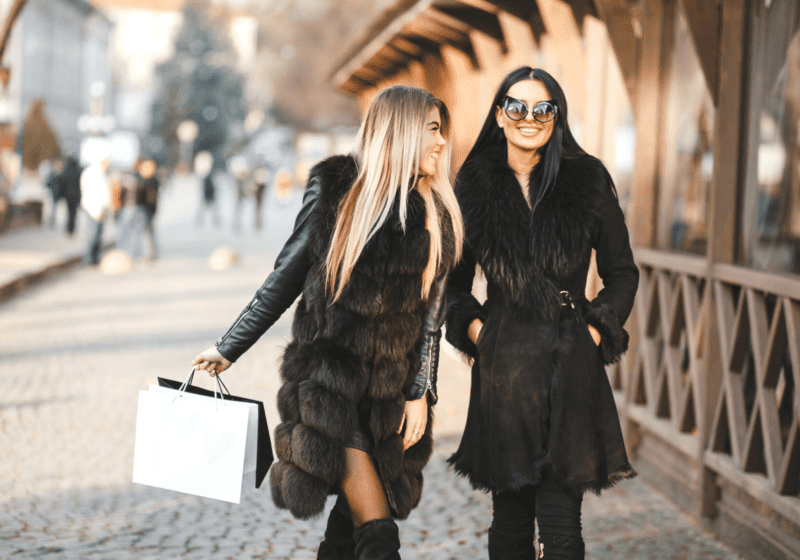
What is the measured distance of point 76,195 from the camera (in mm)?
24859

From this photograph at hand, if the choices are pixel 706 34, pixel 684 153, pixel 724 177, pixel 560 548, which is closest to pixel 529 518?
pixel 560 548

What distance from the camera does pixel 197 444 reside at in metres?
3.06

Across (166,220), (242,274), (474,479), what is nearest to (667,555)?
(474,479)

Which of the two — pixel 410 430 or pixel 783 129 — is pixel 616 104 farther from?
pixel 410 430

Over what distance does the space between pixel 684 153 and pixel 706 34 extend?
120 cm

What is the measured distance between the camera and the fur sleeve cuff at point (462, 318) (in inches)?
131

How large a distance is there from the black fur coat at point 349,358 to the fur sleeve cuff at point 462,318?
25 cm

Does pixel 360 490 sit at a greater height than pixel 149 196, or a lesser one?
lesser

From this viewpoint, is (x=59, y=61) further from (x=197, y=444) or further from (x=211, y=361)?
(x=197, y=444)

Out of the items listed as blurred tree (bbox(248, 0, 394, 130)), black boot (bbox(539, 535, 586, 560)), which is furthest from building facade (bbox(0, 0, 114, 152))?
black boot (bbox(539, 535, 586, 560))

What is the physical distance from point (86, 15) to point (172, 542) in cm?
8358

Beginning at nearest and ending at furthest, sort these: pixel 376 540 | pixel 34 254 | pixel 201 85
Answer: pixel 376 540, pixel 34 254, pixel 201 85

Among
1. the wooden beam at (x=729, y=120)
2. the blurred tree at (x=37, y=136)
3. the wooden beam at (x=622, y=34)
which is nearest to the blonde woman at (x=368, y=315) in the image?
the wooden beam at (x=729, y=120)

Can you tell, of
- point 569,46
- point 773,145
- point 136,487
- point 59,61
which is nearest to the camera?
point 773,145
